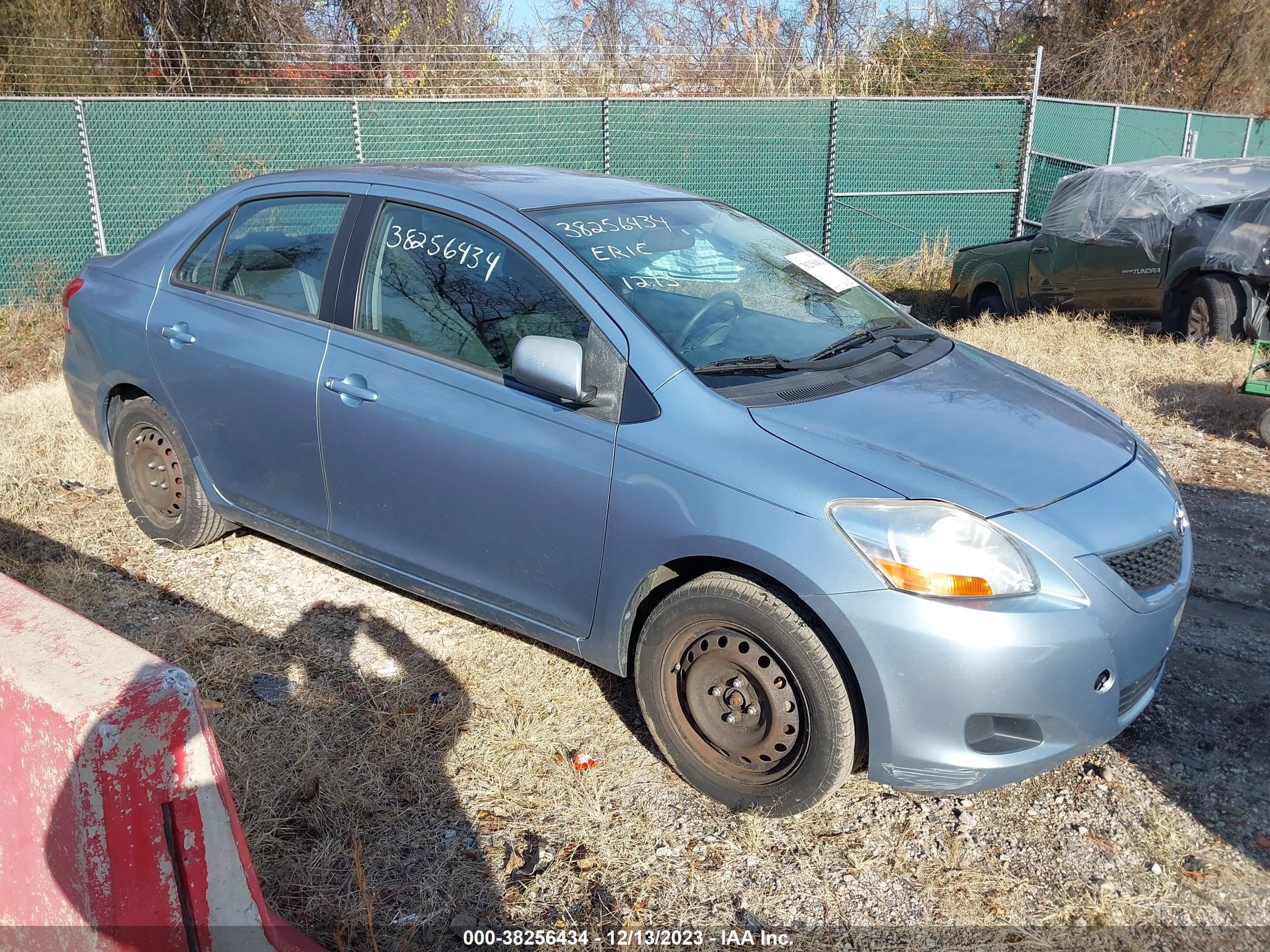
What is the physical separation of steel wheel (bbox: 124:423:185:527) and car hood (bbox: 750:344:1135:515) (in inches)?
118

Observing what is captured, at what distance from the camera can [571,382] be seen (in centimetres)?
315

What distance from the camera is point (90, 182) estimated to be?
10.8m

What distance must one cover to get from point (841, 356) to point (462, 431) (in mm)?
1316

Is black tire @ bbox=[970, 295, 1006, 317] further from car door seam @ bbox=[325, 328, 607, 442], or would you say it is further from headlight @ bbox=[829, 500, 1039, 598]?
headlight @ bbox=[829, 500, 1039, 598]

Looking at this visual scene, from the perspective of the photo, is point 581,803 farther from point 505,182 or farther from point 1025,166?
point 1025,166

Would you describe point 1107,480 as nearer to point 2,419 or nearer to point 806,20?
point 2,419

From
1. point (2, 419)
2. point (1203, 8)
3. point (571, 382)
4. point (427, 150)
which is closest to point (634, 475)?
point (571, 382)

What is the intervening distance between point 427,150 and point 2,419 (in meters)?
6.33

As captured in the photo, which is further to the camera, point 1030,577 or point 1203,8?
point 1203,8

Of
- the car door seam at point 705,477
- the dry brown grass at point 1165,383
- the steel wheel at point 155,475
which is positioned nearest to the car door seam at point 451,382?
the car door seam at point 705,477

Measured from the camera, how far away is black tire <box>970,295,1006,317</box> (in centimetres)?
1061

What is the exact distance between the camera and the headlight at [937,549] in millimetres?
2713

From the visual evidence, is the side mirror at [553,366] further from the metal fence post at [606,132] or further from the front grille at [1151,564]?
the metal fence post at [606,132]

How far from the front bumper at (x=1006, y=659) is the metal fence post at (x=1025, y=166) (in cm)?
1214
